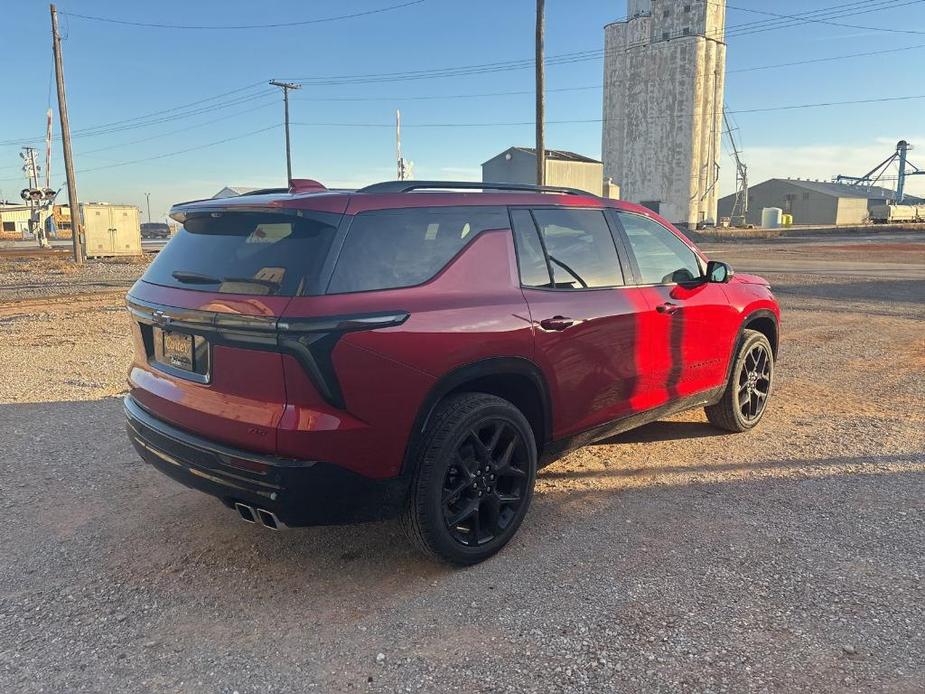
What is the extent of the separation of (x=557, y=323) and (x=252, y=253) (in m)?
1.55

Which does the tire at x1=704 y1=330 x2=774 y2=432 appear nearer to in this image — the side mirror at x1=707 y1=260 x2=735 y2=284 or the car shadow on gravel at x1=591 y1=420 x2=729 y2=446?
the car shadow on gravel at x1=591 y1=420 x2=729 y2=446

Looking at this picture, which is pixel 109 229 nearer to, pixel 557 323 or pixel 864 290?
pixel 864 290

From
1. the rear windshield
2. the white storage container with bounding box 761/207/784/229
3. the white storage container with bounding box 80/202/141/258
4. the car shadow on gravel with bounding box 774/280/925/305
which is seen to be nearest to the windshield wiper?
the rear windshield

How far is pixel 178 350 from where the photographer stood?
318cm

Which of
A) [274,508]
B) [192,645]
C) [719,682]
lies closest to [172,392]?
[274,508]

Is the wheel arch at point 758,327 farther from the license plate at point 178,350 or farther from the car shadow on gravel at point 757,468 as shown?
the license plate at point 178,350

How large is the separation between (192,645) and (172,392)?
3.63ft

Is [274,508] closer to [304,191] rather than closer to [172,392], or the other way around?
[172,392]

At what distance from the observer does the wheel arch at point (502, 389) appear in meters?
3.06

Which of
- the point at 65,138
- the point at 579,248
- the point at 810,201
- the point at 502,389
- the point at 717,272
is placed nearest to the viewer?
the point at 502,389

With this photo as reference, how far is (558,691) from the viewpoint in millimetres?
2461

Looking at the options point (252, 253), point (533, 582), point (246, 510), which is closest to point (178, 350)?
point (252, 253)

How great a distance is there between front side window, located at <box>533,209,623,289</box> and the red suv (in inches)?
0.5

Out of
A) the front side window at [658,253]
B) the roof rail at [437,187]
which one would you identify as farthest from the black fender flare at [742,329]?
the roof rail at [437,187]
